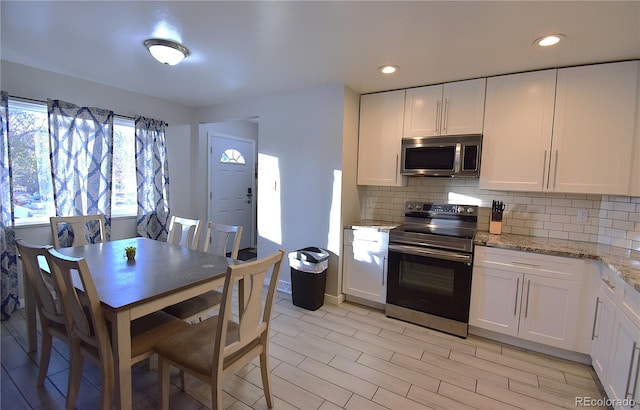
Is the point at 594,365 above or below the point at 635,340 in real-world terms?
below

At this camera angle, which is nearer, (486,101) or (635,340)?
(635,340)

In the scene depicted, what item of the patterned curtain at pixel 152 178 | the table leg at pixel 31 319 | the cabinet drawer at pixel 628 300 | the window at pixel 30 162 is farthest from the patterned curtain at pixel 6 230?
the cabinet drawer at pixel 628 300

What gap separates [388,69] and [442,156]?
3.15 feet

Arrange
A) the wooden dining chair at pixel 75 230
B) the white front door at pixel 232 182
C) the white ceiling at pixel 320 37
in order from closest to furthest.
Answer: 1. the white ceiling at pixel 320 37
2. the wooden dining chair at pixel 75 230
3. the white front door at pixel 232 182

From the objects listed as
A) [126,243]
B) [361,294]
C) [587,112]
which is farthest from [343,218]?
[587,112]

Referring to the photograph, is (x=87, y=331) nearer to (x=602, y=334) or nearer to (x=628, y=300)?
(x=628, y=300)

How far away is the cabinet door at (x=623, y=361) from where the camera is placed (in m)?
1.50

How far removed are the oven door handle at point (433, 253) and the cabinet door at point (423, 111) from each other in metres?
1.13

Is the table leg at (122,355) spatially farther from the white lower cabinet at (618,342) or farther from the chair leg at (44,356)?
the white lower cabinet at (618,342)

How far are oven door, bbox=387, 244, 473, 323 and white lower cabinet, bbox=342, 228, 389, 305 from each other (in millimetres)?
99

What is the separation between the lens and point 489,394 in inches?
75.5

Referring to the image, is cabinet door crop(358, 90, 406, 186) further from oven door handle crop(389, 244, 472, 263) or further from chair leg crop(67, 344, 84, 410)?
chair leg crop(67, 344, 84, 410)

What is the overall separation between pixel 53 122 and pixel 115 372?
2.75m

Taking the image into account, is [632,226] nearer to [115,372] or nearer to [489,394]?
[489,394]
